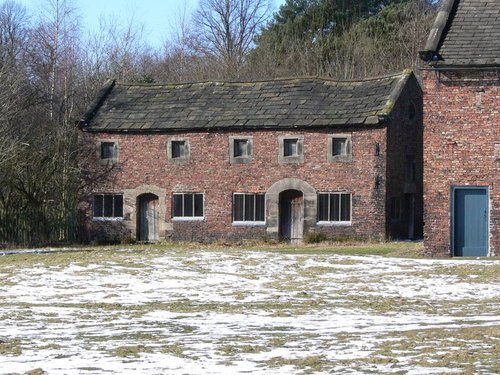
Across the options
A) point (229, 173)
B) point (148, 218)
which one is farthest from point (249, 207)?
point (148, 218)

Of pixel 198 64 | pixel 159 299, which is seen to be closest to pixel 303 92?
pixel 159 299

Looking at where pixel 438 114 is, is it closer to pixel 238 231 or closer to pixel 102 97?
pixel 238 231

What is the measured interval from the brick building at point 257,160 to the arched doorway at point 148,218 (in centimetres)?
4

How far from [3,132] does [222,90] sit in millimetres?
9123

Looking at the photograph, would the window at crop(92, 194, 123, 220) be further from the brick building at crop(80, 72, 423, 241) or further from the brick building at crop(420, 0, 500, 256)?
the brick building at crop(420, 0, 500, 256)

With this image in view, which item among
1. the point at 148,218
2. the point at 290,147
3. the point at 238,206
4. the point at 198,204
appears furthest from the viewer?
the point at 148,218

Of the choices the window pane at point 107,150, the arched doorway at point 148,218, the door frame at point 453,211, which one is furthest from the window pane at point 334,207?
the window pane at point 107,150

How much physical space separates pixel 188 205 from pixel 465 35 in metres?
13.9

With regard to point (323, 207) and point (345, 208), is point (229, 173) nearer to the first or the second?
point (323, 207)

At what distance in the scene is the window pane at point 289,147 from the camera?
130 feet

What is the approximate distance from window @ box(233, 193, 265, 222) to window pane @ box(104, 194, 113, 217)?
504 cm

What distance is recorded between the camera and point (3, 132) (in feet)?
123

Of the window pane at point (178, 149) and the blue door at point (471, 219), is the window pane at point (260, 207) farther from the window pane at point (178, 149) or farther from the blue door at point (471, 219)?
the blue door at point (471, 219)

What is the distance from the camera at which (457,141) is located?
30.8 meters
